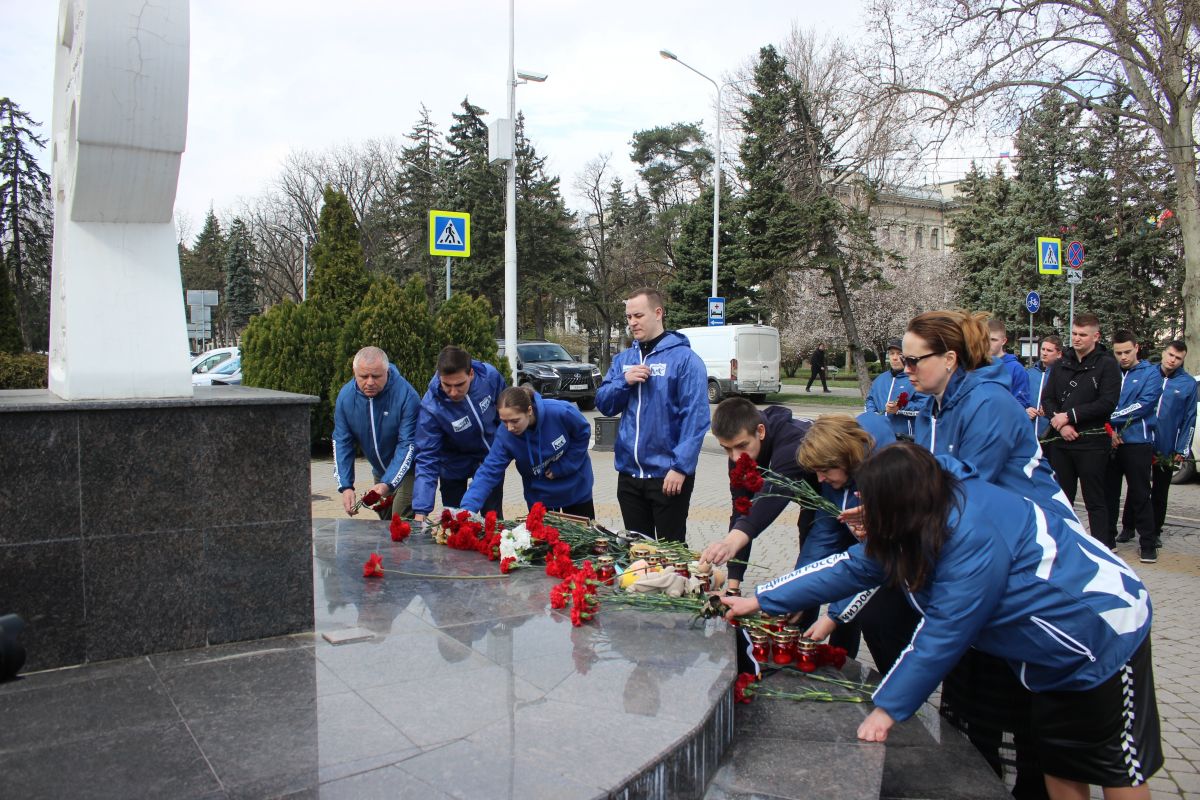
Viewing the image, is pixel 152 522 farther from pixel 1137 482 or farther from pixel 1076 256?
pixel 1076 256

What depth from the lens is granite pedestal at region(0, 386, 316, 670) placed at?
308cm

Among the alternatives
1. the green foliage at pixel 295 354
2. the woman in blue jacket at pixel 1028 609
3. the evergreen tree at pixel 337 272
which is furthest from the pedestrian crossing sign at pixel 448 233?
the woman in blue jacket at pixel 1028 609

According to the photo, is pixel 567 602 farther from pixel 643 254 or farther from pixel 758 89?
pixel 643 254

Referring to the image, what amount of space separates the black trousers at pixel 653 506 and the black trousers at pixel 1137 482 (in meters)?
4.40

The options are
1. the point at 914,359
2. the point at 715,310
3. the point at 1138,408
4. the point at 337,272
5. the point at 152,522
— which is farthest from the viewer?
the point at 715,310

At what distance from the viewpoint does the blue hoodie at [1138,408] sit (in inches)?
289

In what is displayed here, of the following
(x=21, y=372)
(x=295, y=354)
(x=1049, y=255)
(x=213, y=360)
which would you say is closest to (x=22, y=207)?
(x=213, y=360)

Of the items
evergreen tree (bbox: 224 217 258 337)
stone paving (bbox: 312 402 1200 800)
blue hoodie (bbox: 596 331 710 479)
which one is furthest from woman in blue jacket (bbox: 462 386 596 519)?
evergreen tree (bbox: 224 217 258 337)

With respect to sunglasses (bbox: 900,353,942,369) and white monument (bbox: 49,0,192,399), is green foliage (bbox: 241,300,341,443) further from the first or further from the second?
sunglasses (bbox: 900,353,942,369)

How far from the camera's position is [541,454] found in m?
5.19

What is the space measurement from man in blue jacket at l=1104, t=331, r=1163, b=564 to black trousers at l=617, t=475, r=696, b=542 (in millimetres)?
4396

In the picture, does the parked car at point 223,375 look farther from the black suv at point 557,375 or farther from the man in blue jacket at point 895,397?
the man in blue jacket at point 895,397

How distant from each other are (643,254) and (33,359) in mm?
31093

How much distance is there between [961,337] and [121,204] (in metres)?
3.37
